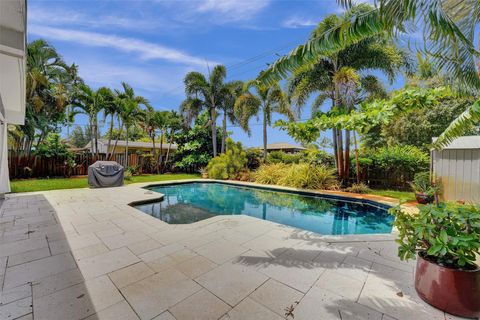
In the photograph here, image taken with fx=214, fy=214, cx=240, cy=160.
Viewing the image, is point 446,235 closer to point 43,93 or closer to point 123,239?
point 123,239

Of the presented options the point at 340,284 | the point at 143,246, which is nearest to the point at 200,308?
the point at 340,284

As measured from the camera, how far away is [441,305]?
1903 mm

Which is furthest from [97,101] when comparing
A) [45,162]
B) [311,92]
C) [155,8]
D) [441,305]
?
[441,305]

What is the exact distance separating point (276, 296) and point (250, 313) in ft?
1.17

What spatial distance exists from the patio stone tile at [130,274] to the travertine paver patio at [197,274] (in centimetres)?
1

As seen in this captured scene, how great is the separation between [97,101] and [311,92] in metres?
12.2

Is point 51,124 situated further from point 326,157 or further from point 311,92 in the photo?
point 326,157

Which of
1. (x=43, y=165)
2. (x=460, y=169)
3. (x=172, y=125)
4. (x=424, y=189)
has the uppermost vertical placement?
(x=172, y=125)

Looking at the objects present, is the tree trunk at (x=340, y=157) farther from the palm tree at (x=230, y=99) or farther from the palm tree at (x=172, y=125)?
the palm tree at (x=172, y=125)

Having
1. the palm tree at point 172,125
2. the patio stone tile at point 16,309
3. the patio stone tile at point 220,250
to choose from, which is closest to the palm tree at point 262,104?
the palm tree at point 172,125

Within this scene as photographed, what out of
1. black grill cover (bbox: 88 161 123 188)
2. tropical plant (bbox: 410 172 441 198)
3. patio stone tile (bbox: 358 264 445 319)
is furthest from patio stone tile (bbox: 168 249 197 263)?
black grill cover (bbox: 88 161 123 188)

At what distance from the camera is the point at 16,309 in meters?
1.90

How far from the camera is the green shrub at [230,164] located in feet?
43.8

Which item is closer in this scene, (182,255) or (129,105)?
(182,255)
